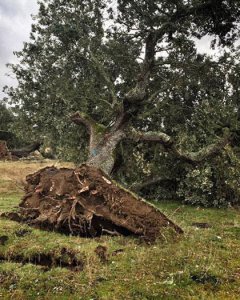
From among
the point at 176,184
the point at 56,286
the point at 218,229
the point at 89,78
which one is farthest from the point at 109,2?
the point at 56,286

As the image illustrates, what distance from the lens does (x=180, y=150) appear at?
20.4m

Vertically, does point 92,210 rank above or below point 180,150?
below

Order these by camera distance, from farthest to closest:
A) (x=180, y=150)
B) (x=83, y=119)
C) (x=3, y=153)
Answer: (x=3, y=153)
(x=83, y=119)
(x=180, y=150)

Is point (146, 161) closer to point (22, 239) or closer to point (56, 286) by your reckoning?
point (22, 239)

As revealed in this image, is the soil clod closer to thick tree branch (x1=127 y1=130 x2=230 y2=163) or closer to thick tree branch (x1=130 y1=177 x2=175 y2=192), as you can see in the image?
thick tree branch (x1=127 y1=130 x2=230 y2=163)

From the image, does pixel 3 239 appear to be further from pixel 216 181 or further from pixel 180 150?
Result: pixel 216 181

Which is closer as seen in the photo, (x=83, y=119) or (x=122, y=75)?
(x=83, y=119)

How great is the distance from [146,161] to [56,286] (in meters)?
15.4

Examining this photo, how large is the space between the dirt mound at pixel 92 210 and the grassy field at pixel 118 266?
544 mm

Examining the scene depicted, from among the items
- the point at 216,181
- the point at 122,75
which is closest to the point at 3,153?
the point at 122,75

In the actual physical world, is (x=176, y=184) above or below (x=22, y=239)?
above

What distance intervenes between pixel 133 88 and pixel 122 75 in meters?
2.18

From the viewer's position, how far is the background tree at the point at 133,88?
68.5ft

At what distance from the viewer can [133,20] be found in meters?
23.0
